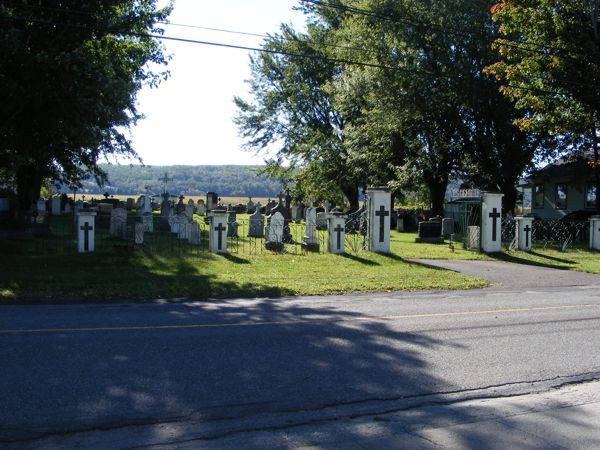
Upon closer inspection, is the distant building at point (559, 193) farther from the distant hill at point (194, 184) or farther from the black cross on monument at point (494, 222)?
the distant hill at point (194, 184)

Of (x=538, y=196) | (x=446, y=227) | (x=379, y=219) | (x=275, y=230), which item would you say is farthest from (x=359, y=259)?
(x=538, y=196)

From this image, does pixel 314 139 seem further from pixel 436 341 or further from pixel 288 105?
pixel 436 341

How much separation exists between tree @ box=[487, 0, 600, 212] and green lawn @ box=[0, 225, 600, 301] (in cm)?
896

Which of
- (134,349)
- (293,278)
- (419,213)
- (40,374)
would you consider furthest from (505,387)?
(419,213)

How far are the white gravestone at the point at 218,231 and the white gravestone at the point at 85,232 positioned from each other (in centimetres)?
365

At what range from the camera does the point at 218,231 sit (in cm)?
1922

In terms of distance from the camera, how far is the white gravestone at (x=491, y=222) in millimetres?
21667

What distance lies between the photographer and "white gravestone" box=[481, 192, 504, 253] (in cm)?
2167

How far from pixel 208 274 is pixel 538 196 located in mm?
36403

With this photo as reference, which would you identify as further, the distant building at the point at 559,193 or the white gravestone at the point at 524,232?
the distant building at the point at 559,193

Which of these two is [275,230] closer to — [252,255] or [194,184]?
[252,255]

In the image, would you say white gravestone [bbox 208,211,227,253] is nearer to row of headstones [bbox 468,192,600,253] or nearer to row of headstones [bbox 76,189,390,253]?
row of headstones [bbox 76,189,390,253]

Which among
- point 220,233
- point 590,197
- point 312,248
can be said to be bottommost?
point 312,248

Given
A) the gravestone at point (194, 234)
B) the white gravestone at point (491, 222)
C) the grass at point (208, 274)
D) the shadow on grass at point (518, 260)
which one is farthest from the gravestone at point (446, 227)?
the gravestone at point (194, 234)
